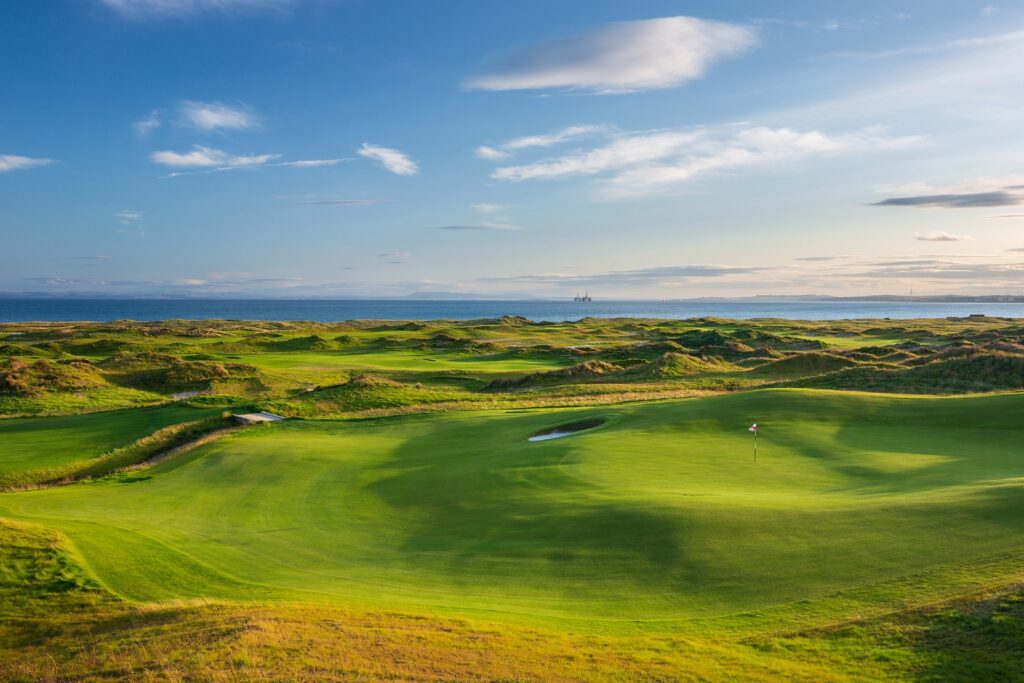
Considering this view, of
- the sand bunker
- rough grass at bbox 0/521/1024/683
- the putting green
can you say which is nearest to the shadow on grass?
the putting green

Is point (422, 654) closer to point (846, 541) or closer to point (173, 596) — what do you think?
point (173, 596)

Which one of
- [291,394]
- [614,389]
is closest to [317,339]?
[291,394]

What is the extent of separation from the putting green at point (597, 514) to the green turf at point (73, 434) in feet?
19.4

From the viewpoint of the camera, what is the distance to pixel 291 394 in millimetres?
49625

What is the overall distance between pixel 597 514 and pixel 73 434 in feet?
97.7

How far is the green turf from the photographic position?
30.5m

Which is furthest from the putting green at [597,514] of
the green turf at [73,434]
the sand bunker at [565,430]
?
the green turf at [73,434]

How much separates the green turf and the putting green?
5923mm

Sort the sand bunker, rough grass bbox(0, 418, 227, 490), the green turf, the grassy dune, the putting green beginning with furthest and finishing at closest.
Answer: the green turf < the sand bunker < rough grass bbox(0, 418, 227, 490) < the putting green < the grassy dune

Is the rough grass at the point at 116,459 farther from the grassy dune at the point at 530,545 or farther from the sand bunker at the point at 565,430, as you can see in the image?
the sand bunker at the point at 565,430

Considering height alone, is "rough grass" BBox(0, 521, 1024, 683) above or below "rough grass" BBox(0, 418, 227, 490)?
above

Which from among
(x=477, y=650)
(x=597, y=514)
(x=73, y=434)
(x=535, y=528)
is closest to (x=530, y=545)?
(x=535, y=528)

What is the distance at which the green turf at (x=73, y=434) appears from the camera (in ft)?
100.0

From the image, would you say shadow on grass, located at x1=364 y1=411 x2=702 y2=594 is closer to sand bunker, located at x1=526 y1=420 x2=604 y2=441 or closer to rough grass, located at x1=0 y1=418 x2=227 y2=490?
sand bunker, located at x1=526 y1=420 x2=604 y2=441
